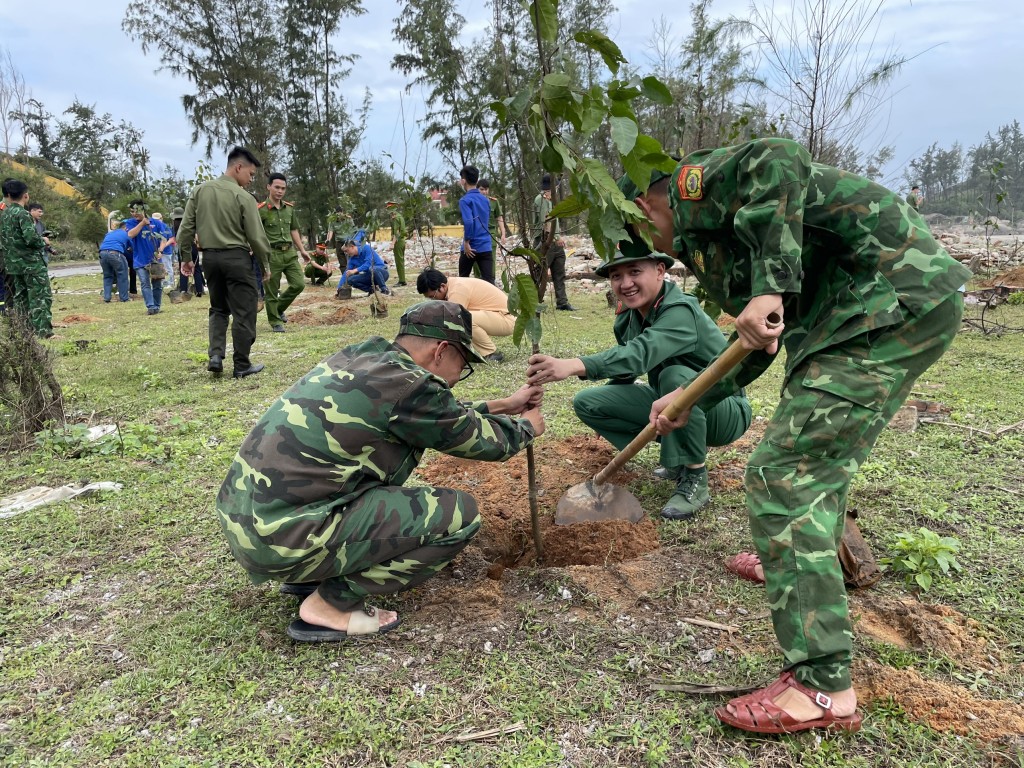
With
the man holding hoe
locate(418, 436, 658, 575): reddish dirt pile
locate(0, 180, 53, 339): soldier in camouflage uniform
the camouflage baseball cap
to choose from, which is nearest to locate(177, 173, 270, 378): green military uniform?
locate(418, 436, 658, 575): reddish dirt pile

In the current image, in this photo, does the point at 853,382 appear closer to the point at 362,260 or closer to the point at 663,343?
the point at 663,343

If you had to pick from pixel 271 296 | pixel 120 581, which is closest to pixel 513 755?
pixel 120 581

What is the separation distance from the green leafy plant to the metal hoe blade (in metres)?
1.11

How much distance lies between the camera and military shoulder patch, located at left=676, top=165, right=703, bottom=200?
2.01m

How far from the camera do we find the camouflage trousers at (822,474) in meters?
1.76

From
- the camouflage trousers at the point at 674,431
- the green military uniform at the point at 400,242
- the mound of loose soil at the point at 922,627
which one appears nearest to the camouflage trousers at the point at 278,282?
the green military uniform at the point at 400,242

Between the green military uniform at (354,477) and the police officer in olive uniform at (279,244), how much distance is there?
24.2 feet

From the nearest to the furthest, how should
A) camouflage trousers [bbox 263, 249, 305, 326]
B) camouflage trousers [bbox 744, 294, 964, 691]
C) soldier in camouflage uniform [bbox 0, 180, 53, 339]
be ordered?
camouflage trousers [bbox 744, 294, 964, 691] → soldier in camouflage uniform [bbox 0, 180, 53, 339] → camouflage trousers [bbox 263, 249, 305, 326]

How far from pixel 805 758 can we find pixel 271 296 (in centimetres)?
882

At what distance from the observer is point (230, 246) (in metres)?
6.22

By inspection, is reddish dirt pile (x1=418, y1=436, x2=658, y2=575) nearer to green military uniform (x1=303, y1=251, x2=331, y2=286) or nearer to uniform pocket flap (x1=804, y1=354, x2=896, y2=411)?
uniform pocket flap (x1=804, y1=354, x2=896, y2=411)

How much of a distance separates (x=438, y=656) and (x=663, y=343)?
172 cm

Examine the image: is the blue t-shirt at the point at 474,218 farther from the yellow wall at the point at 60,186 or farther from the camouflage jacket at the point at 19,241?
the yellow wall at the point at 60,186

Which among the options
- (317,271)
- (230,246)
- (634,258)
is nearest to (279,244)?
(230,246)
